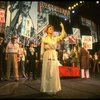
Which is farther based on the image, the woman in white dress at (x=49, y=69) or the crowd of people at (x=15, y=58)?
the crowd of people at (x=15, y=58)

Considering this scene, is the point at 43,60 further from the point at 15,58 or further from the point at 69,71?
the point at 69,71

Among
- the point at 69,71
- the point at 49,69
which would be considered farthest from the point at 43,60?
the point at 69,71

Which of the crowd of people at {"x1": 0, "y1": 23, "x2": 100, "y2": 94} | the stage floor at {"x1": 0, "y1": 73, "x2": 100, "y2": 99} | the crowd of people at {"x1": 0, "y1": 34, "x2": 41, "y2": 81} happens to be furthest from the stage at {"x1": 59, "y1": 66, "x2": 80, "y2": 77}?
the stage floor at {"x1": 0, "y1": 73, "x2": 100, "y2": 99}

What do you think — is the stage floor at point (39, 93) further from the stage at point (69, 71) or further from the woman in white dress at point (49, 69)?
the stage at point (69, 71)

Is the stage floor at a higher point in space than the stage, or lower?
lower

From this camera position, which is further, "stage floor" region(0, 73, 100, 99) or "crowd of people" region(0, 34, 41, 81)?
"crowd of people" region(0, 34, 41, 81)

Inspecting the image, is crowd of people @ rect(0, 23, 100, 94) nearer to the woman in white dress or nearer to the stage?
the woman in white dress

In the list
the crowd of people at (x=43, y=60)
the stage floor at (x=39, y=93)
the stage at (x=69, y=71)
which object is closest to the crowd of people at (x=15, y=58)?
the crowd of people at (x=43, y=60)

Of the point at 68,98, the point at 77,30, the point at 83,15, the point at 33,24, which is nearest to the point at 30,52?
the point at 33,24

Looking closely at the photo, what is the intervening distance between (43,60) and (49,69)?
0.98 ft

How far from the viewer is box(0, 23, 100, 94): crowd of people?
Result: 6.16m

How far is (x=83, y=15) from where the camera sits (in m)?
19.8

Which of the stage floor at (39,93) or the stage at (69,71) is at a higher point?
the stage at (69,71)

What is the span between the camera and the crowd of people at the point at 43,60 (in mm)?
6164
